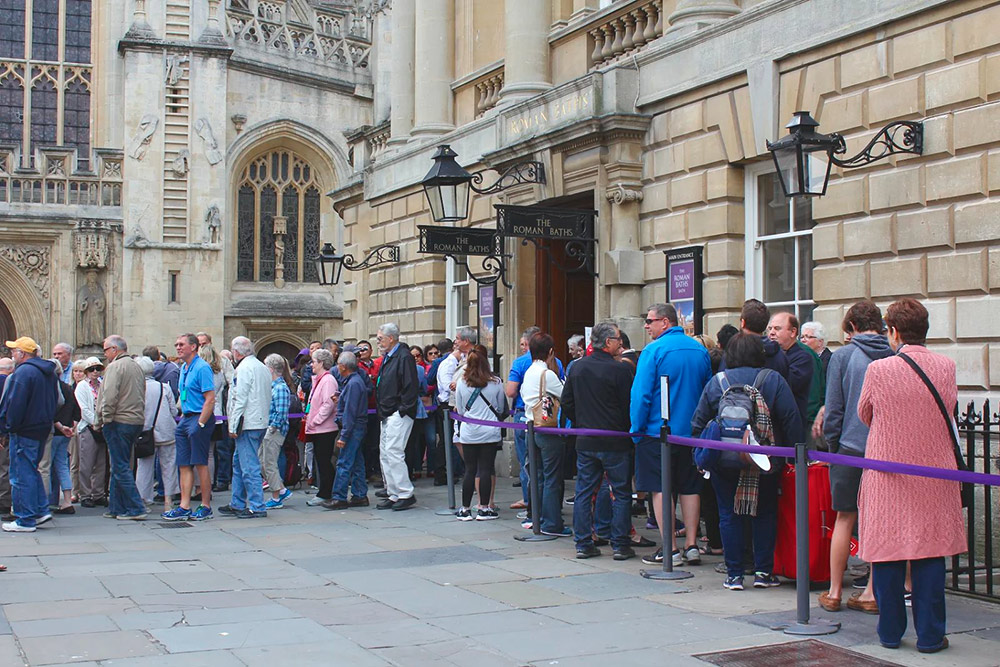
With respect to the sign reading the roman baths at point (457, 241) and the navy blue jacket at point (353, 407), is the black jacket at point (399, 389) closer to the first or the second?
the navy blue jacket at point (353, 407)

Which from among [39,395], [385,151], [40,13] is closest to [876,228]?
[39,395]

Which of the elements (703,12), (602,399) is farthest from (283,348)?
(602,399)

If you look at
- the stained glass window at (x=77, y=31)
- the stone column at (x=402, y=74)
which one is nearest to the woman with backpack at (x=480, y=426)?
the stone column at (x=402, y=74)

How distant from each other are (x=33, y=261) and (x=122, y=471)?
68.6 feet

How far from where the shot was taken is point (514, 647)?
6.18 metres

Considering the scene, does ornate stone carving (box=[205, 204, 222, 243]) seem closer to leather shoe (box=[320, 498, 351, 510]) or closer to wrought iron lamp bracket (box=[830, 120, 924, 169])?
leather shoe (box=[320, 498, 351, 510])

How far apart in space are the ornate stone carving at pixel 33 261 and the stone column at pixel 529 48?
1979cm

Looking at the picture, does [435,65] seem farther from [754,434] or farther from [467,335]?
[754,434]

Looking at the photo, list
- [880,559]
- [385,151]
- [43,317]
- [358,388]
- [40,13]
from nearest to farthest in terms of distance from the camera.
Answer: [880,559] < [358,388] < [385,151] < [43,317] < [40,13]

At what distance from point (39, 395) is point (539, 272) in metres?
6.74

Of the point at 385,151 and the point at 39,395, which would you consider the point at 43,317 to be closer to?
the point at 385,151

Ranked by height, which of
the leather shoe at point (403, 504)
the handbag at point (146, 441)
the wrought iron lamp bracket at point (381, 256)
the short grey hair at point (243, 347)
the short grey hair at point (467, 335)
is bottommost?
the leather shoe at point (403, 504)

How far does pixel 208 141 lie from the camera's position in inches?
1268

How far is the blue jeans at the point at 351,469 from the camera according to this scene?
12.7 metres
